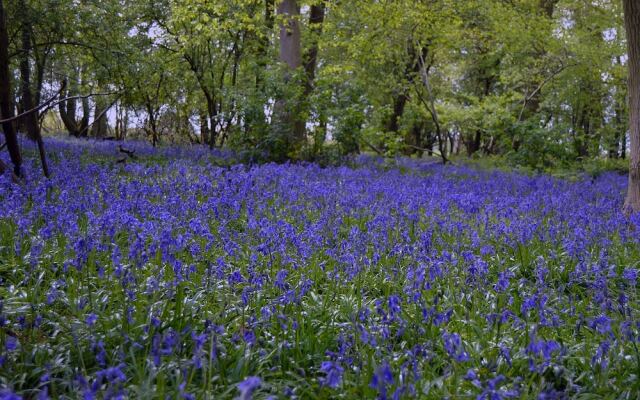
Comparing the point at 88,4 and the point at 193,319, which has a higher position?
the point at 88,4

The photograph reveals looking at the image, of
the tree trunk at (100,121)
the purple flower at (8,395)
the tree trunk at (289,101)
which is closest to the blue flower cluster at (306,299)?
the purple flower at (8,395)

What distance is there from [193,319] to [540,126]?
15.9 m

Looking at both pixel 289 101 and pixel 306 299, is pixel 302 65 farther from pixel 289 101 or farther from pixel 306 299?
pixel 306 299

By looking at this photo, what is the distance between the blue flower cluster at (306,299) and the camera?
8.16 feet

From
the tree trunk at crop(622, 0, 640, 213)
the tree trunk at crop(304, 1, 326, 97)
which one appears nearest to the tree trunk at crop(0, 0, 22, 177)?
the tree trunk at crop(622, 0, 640, 213)


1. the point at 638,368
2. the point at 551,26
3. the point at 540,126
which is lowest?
the point at 638,368

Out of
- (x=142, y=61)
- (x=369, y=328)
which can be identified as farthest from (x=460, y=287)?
(x=142, y=61)

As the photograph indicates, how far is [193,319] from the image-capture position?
122 inches

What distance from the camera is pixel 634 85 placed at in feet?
25.1

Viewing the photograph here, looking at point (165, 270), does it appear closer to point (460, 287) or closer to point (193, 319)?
point (193, 319)

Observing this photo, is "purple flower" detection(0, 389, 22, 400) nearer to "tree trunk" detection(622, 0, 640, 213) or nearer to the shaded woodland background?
the shaded woodland background

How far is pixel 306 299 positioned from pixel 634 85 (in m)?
6.54

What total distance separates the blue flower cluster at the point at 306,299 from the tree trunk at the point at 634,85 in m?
0.81

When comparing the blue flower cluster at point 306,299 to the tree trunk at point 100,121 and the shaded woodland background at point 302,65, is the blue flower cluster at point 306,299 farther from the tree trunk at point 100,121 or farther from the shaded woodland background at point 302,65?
the tree trunk at point 100,121
